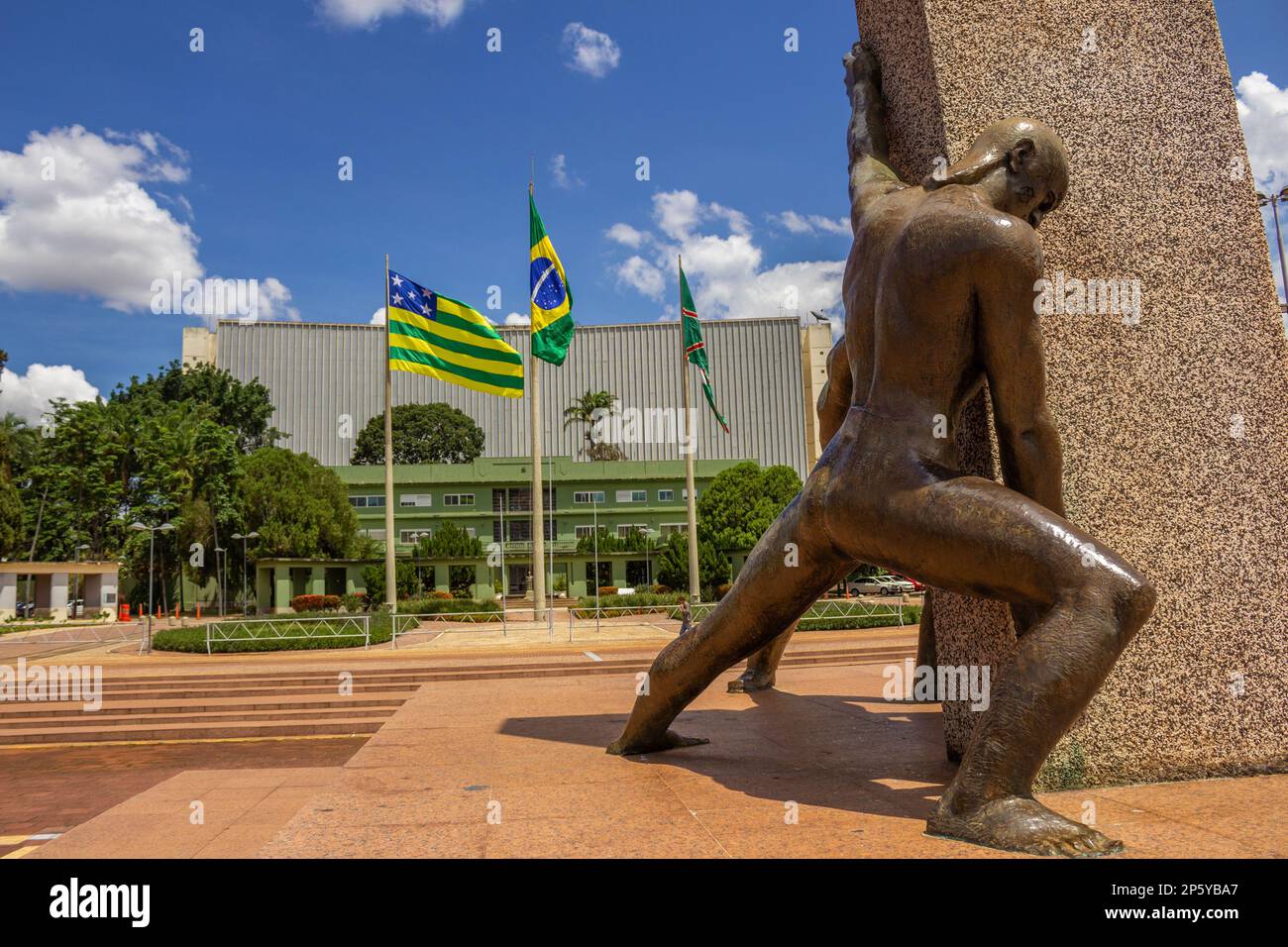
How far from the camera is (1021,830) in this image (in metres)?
2.75

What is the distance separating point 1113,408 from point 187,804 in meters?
5.28

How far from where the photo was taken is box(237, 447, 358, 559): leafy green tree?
132 ft

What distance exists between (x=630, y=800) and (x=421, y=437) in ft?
192

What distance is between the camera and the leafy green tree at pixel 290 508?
132 feet

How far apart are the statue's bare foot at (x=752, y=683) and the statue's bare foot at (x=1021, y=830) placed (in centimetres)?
445

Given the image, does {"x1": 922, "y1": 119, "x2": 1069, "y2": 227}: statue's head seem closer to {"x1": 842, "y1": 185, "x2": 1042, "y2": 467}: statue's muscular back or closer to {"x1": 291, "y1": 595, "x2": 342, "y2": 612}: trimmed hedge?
{"x1": 842, "y1": 185, "x2": 1042, "y2": 467}: statue's muscular back

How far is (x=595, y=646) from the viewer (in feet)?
58.6

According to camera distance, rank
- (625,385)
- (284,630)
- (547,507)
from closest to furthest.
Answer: (284,630)
(547,507)
(625,385)

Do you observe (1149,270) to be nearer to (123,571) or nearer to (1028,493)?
(1028,493)

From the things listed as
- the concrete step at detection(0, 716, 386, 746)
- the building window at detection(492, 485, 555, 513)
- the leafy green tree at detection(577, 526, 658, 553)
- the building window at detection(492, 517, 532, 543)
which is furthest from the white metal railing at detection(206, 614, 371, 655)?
the building window at detection(492, 485, 555, 513)

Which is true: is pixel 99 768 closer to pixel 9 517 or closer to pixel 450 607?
pixel 450 607

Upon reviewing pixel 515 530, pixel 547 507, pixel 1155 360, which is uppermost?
pixel 547 507

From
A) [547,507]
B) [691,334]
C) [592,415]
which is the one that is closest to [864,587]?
[547,507]

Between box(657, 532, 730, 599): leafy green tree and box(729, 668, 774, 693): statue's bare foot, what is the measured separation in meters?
31.3
